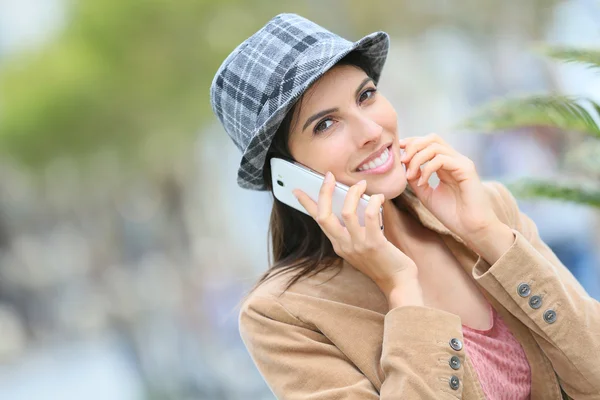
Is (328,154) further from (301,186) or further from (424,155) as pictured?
(424,155)

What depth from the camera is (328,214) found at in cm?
161

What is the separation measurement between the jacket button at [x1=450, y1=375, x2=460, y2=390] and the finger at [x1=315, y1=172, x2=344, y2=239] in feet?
1.25

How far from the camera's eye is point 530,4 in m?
7.00

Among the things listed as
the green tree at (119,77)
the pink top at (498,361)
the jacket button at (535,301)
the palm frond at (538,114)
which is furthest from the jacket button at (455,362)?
the green tree at (119,77)

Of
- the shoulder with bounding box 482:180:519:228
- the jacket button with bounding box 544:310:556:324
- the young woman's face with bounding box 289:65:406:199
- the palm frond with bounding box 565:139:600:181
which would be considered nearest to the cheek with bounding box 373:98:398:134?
the young woman's face with bounding box 289:65:406:199

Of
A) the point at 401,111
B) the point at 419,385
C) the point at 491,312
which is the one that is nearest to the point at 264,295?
the point at 419,385

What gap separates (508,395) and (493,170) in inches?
210

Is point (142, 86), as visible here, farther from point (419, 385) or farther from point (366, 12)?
point (419, 385)

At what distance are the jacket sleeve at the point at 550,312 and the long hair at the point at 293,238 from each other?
1.33 feet

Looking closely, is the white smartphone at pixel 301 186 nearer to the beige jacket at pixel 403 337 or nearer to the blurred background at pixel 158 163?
the beige jacket at pixel 403 337

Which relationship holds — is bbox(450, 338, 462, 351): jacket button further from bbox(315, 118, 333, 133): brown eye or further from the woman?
bbox(315, 118, 333, 133): brown eye

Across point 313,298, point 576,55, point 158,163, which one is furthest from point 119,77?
point 313,298

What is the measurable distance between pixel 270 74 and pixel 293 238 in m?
0.50

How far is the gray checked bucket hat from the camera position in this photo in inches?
63.7
